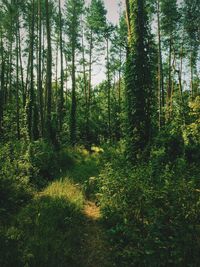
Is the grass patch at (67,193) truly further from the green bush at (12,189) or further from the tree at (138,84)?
the tree at (138,84)

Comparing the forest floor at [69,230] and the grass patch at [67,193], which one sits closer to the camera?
the forest floor at [69,230]

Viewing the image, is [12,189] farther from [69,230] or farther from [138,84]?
[138,84]

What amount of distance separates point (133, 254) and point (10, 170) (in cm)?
544

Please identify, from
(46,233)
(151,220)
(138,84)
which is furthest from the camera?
(138,84)

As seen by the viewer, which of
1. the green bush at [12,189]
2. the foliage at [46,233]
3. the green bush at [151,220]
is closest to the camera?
the foliage at [46,233]

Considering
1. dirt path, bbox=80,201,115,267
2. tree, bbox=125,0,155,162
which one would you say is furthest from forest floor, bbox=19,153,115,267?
tree, bbox=125,0,155,162

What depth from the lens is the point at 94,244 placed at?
6238 millimetres

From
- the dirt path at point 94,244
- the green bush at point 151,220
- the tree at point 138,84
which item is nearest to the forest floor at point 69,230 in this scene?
the dirt path at point 94,244

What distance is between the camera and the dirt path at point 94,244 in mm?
5539

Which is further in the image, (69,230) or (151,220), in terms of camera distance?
(69,230)

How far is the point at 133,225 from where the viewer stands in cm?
630

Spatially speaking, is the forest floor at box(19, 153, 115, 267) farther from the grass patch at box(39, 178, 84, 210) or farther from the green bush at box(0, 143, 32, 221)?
the green bush at box(0, 143, 32, 221)

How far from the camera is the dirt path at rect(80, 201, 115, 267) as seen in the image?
554 centimetres

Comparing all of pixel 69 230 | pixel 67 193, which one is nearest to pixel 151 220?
pixel 69 230
